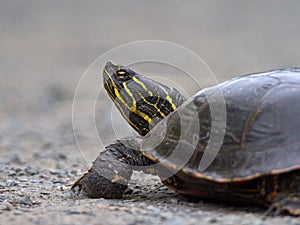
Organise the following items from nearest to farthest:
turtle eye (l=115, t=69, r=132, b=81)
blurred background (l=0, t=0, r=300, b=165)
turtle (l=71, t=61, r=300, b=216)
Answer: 1. turtle (l=71, t=61, r=300, b=216)
2. turtle eye (l=115, t=69, r=132, b=81)
3. blurred background (l=0, t=0, r=300, b=165)

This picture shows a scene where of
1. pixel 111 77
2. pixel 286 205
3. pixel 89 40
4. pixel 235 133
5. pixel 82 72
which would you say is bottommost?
pixel 286 205

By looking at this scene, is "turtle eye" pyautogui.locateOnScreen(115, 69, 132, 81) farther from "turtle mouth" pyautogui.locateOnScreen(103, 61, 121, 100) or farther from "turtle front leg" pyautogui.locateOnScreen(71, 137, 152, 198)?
"turtle front leg" pyautogui.locateOnScreen(71, 137, 152, 198)

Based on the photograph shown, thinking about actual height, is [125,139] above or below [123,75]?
below

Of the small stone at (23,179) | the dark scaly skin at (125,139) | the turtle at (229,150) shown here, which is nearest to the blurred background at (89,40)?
the small stone at (23,179)

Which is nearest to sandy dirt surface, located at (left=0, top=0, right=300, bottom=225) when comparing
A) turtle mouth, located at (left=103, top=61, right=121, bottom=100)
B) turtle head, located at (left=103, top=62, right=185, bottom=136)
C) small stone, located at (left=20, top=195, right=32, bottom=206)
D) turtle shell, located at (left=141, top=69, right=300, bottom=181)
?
small stone, located at (left=20, top=195, right=32, bottom=206)

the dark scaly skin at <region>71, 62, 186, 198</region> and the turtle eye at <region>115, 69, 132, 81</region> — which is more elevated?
the turtle eye at <region>115, 69, 132, 81</region>

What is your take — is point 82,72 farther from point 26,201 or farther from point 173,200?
point 173,200

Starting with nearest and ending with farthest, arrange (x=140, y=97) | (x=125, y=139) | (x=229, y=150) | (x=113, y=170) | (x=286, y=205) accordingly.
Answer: (x=286, y=205) → (x=229, y=150) → (x=113, y=170) → (x=125, y=139) → (x=140, y=97)

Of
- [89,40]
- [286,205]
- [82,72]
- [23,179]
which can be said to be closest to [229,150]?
[286,205]
